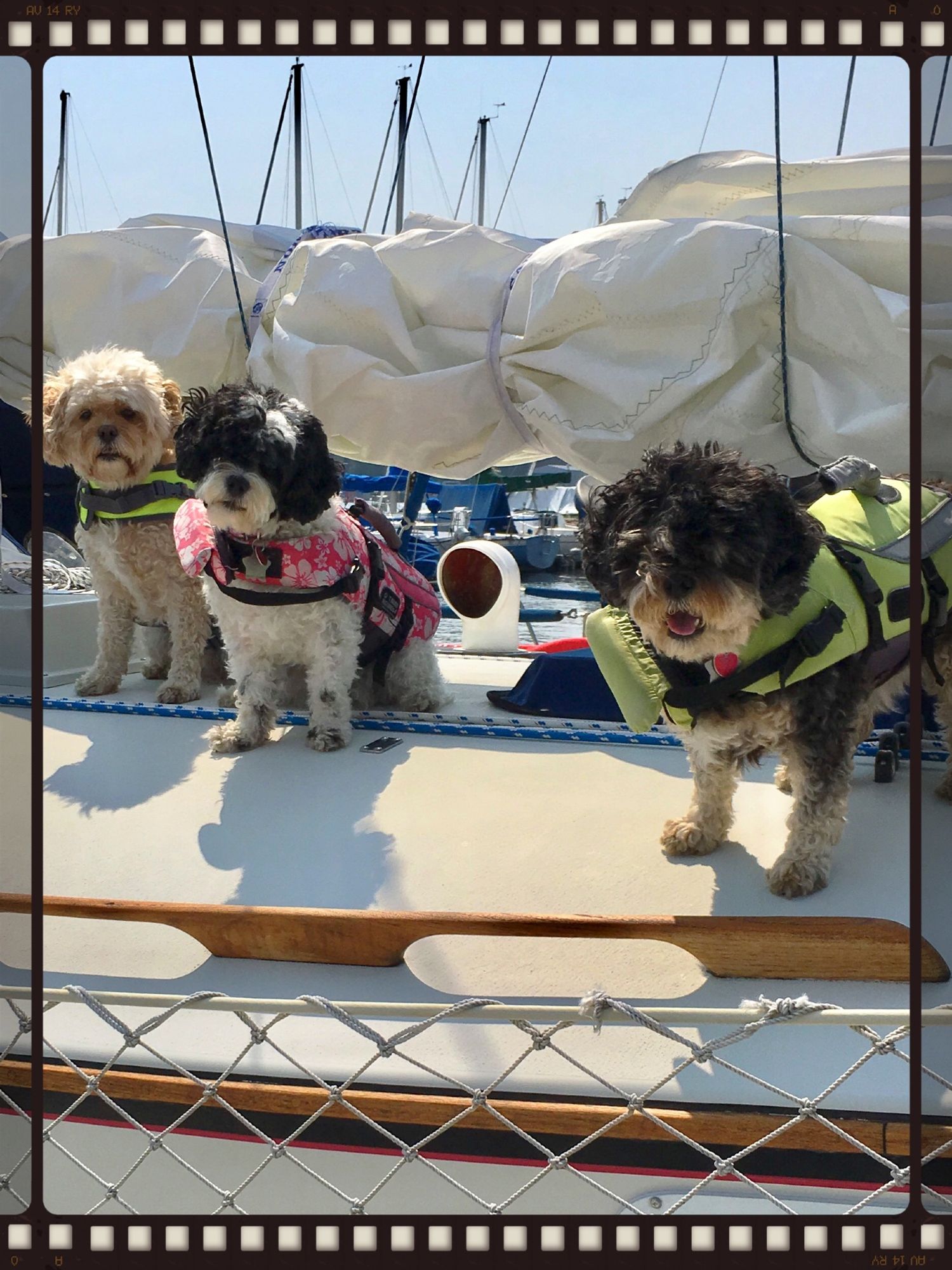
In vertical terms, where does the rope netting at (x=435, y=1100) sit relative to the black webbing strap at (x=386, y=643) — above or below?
below

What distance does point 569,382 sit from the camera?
2.79 m

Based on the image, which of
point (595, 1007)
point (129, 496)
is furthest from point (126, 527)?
point (595, 1007)

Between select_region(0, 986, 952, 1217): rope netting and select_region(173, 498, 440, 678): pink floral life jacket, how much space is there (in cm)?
140

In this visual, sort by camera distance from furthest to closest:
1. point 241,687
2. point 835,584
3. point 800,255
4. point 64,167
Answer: point 64,167, point 241,687, point 800,255, point 835,584

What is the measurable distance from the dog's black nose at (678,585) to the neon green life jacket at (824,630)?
0.24 m

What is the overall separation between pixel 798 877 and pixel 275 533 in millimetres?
1746

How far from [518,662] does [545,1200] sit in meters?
2.90

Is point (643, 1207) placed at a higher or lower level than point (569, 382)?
lower

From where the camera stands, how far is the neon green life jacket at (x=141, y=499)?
3.51m

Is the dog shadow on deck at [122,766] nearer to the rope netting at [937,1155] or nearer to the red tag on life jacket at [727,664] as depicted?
the red tag on life jacket at [727,664]

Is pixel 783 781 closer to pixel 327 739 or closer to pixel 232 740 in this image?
pixel 327 739

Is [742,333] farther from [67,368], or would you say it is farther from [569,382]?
Result: [67,368]

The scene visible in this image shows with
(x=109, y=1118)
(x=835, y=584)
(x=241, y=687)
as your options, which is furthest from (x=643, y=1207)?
(x=241, y=687)
